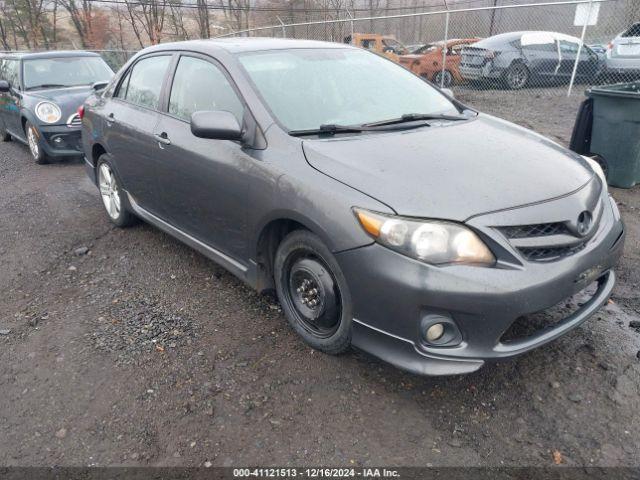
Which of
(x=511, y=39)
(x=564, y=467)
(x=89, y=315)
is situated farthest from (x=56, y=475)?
(x=511, y=39)

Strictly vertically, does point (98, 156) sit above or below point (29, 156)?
above

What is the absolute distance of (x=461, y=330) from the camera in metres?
2.19

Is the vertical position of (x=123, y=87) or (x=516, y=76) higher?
(x=123, y=87)

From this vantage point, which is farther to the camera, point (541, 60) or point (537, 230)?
point (541, 60)

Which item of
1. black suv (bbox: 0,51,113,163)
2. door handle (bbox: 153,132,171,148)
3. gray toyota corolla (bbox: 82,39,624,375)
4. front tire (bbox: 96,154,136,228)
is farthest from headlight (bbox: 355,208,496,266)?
black suv (bbox: 0,51,113,163)

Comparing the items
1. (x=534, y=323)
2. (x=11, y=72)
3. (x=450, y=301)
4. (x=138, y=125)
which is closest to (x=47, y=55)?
(x=11, y=72)

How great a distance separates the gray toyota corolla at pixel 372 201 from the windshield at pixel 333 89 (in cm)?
1

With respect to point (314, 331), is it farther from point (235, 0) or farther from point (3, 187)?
point (235, 0)

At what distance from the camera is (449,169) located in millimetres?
2465

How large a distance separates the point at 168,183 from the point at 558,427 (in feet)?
9.43

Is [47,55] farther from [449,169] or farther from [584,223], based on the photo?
[584,223]

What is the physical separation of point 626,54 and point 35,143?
11.8 metres

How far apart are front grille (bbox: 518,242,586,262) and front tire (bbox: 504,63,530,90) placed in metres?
10.9

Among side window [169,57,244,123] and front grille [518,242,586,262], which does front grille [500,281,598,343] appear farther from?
side window [169,57,244,123]
